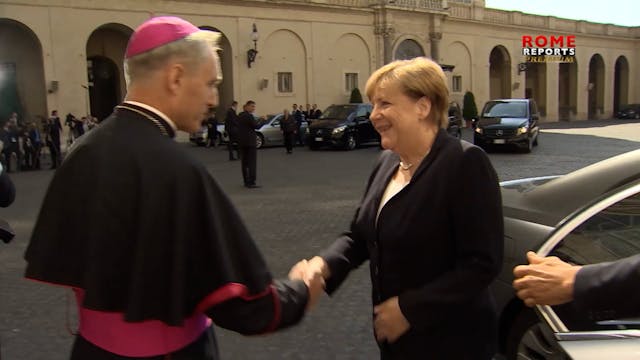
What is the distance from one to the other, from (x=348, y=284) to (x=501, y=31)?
41.7 m

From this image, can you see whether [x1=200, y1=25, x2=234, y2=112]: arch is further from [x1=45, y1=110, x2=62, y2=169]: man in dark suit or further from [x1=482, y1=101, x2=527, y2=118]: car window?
[x1=482, y1=101, x2=527, y2=118]: car window

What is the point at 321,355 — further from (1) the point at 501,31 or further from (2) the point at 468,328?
(1) the point at 501,31

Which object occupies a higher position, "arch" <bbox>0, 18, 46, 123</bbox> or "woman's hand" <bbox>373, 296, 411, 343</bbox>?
"arch" <bbox>0, 18, 46, 123</bbox>

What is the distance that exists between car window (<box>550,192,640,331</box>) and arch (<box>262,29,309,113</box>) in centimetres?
2807

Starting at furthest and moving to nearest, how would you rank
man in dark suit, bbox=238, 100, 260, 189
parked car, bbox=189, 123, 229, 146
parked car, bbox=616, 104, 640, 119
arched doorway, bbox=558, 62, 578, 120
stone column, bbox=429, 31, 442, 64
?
1. parked car, bbox=616, 104, 640, 119
2. arched doorway, bbox=558, 62, 578, 120
3. stone column, bbox=429, 31, 442, 64
4. parked car, bbox=189, 123, 229, 146
5. man in dark suit, bbox=238, 100, 260, 189

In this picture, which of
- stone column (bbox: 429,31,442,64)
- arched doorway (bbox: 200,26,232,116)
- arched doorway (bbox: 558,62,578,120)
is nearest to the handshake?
arched doorway (bbox: 200,26,232,116)

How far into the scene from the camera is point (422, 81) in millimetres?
2172

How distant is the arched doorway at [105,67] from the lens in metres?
27.2

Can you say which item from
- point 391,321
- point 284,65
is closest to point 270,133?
point 284,65

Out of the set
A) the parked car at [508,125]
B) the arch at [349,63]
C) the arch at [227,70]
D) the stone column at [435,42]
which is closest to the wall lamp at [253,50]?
the arch at [227,70]

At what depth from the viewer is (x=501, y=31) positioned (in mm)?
43344

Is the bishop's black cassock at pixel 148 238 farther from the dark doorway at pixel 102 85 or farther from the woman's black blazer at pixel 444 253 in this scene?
the dark doorway at pixel 102 85

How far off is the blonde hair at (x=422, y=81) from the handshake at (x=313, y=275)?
0.72 m

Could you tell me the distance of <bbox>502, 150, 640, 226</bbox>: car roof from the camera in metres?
3.01
